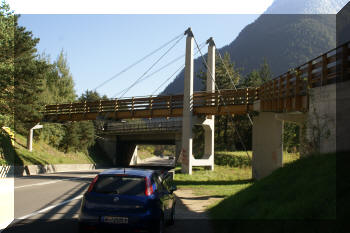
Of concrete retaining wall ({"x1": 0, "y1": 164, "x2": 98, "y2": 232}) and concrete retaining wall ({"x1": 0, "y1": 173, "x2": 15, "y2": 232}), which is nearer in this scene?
concrete retaining wall ({"x1": 0, "y1": 173, "x2": 15, "y2": 232})

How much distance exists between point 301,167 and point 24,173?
24.3 metres

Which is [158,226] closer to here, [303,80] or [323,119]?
[323,119]

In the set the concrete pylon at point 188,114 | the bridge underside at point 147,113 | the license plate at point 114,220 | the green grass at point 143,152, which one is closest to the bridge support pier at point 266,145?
the bridge underside at point 147,113

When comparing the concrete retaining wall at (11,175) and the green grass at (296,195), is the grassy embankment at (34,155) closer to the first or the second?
the concrete retaining wall at (11,175)

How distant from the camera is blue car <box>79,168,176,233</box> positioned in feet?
23.6

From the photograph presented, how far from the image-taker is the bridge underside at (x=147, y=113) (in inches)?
1121

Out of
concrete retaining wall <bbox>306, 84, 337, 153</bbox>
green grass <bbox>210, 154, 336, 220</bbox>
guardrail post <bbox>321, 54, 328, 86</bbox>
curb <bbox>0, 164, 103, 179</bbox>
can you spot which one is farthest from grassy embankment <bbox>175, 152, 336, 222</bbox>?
curb <bbox>0, 164, 103, 179</bbox>

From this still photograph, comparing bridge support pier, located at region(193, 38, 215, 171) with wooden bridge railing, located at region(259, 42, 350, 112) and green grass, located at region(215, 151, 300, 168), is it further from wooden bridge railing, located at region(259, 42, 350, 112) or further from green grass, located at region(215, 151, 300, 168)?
wooden bridge railing, located at region(259, 42, 350, 112)

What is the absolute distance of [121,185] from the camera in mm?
7668

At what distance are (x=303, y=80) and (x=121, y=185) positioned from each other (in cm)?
1110

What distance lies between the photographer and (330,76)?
1420 cm

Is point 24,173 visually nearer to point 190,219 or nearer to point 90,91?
point 190,219

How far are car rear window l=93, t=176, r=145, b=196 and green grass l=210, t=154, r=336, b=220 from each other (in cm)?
243

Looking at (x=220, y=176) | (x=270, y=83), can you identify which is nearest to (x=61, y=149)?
(x=220, y=176)
